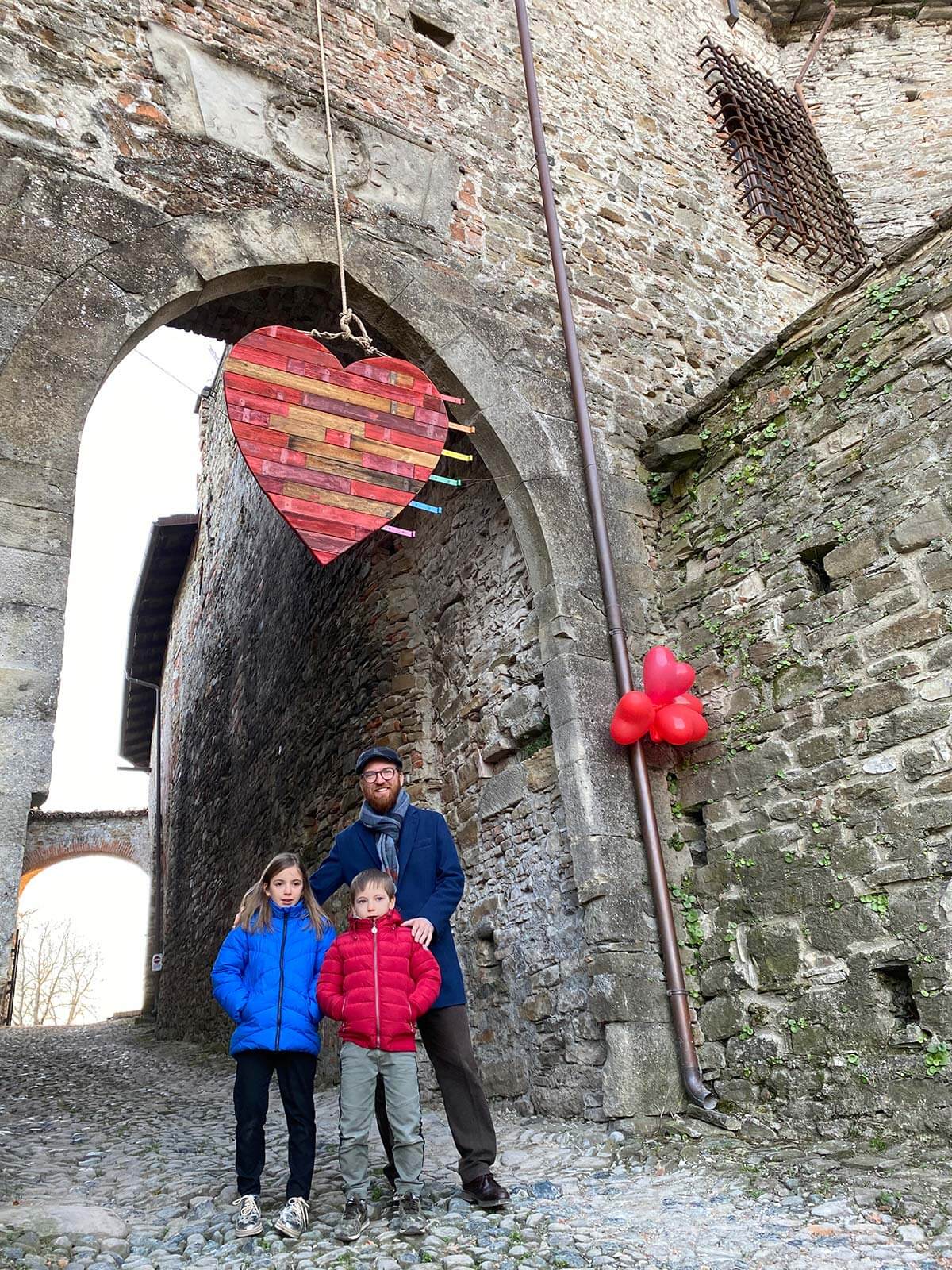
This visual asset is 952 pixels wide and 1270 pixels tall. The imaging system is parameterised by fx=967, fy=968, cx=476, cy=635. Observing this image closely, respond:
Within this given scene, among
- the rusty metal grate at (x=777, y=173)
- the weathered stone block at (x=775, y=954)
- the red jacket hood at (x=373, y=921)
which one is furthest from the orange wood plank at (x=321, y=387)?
the rusty metal grate at (x=777, y=173)

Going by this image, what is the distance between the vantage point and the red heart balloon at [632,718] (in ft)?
14.4

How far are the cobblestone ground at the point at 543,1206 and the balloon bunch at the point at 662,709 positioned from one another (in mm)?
1603

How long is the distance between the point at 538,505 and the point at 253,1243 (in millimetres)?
3404

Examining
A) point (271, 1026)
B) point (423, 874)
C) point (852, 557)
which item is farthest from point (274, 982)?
point (852, 557)

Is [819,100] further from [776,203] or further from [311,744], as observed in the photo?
[311,744]

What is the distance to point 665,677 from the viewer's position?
438 cm

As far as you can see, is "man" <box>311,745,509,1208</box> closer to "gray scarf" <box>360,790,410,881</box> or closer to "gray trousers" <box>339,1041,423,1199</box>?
"gray scarf" <box>360,790,410,881</box>

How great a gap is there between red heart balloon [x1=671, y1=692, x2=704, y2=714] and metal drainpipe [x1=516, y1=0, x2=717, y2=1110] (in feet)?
0.86

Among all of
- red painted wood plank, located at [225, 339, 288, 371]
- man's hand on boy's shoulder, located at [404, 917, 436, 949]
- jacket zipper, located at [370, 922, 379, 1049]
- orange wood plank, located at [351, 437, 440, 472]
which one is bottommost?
jacket zipper, located at [370, 922, 379, 1049]

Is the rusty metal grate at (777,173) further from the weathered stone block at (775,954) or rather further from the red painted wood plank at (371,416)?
the weathered stone block at (775,954)

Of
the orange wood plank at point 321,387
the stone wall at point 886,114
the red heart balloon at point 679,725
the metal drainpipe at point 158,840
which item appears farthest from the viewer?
the metal drainpipe at point 158,840

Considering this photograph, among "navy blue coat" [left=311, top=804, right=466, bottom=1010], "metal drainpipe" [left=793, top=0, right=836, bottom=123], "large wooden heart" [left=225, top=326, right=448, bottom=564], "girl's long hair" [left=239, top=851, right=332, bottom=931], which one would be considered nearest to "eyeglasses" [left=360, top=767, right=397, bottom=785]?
"navy blue coat" [left=311, top=804, right=466, bottom=1010]

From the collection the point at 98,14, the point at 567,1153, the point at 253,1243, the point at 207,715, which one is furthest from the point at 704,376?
the point at 207,715

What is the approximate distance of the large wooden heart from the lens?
397 centimetres
